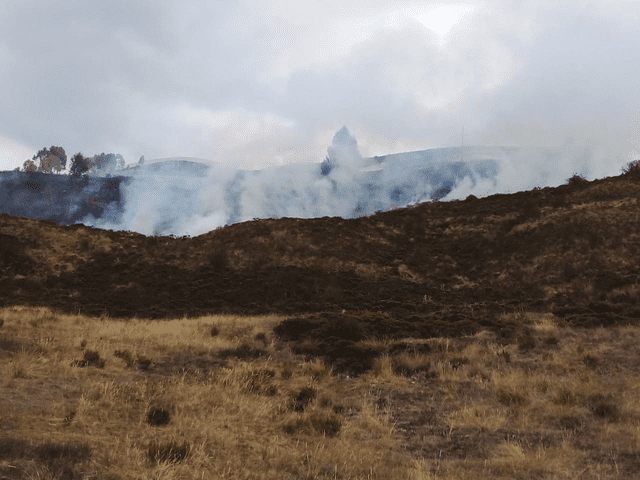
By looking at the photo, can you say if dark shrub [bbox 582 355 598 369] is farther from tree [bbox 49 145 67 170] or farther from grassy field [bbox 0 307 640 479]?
tree [bbox 49 145 67 170]

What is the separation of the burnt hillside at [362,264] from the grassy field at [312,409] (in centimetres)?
734

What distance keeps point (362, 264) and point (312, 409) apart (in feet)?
73.6

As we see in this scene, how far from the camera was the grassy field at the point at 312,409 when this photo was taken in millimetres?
6246

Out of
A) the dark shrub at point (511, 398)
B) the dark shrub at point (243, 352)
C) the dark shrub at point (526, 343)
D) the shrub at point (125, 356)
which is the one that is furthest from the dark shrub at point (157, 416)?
the dark shrub at point (526, 343)

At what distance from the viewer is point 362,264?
3106 cm

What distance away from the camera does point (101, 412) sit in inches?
307

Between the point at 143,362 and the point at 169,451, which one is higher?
the point at 143,362

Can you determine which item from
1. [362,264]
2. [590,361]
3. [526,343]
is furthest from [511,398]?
[362,264]

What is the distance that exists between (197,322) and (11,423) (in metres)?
10.9

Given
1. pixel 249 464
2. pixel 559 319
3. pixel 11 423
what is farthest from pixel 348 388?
pixel 559 319

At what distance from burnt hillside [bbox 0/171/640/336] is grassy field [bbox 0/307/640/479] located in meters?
7.34

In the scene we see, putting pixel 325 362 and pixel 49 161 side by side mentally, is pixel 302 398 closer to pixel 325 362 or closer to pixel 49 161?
pixel 325 362

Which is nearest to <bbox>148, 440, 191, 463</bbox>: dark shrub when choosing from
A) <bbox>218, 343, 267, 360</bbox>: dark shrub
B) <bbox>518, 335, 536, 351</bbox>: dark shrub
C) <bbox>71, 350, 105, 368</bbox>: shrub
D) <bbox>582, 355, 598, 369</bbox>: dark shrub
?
<bbox>71, 350, 105, 368</bbox>: shrub

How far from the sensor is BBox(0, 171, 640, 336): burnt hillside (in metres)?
24.1
